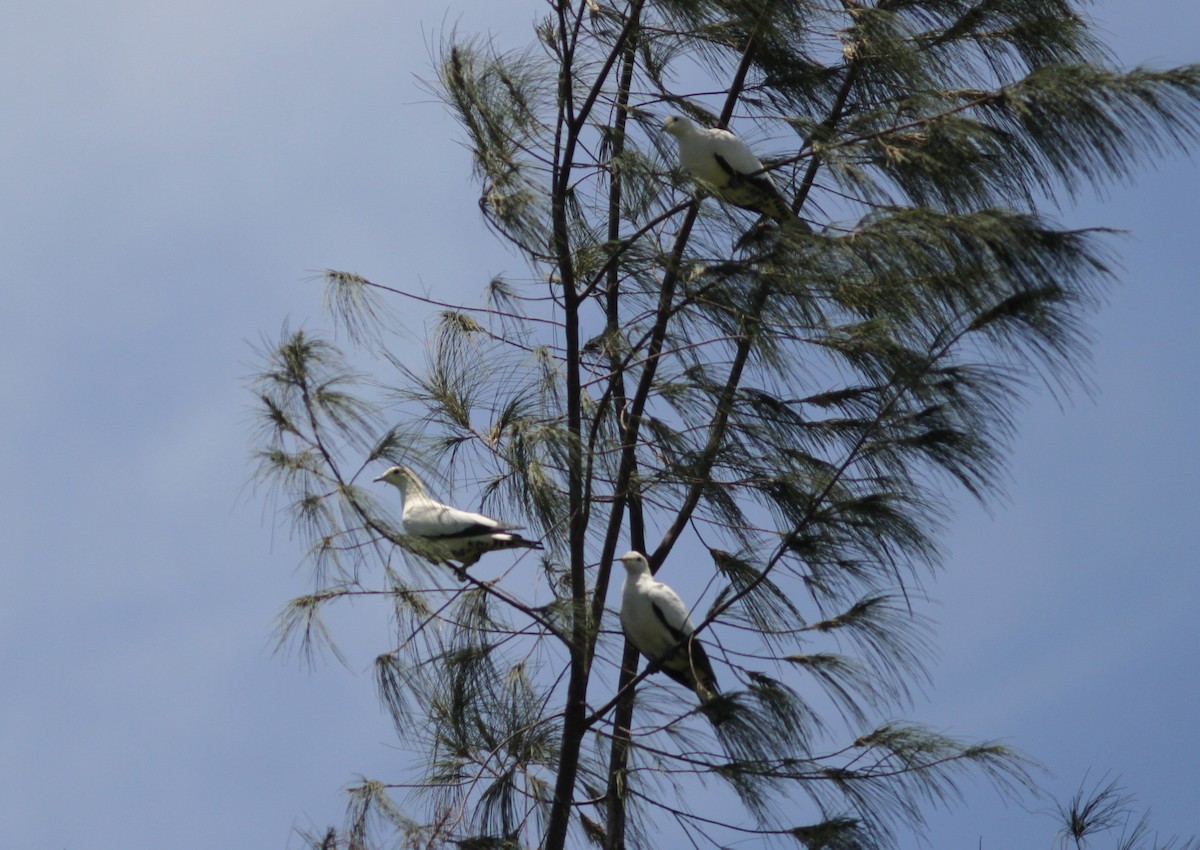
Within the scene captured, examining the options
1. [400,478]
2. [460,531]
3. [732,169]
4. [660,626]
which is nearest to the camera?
[460,531]

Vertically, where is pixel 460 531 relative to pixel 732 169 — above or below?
below

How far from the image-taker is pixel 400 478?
3.98 metres

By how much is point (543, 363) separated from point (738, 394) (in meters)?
0.64

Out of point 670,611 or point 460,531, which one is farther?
point 670,611

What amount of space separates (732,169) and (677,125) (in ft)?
0.91

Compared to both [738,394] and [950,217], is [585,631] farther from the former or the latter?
[950,217]

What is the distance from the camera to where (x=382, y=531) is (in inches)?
132

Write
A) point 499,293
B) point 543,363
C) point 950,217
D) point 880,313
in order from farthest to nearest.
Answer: point 499,293 < point 543,363 < point 880,313 < point 950,217

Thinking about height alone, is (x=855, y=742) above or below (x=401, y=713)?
below

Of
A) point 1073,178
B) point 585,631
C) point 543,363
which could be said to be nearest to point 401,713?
point 585,631

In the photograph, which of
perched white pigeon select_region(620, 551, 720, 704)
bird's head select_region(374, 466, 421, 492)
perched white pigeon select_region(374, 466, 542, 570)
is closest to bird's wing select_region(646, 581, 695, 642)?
perched white pigeon select_region(620, 551, 720, 704)

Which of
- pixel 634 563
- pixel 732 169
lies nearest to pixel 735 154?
pixel 732 169

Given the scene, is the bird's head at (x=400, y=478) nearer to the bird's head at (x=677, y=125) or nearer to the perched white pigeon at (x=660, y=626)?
the perched white pigeon at (x=660, y=626)

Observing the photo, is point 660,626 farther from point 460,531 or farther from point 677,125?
point 677,125
